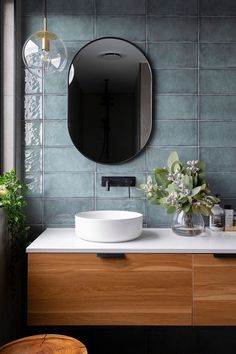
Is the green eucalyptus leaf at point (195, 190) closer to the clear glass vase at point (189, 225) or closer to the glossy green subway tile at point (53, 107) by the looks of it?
the clear glass vase at point (189, 225)

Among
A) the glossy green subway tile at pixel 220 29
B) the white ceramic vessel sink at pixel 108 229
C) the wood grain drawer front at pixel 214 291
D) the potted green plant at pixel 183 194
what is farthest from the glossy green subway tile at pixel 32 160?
the glossy green subway tile at pixel 220 29

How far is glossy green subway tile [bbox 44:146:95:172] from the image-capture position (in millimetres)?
2115

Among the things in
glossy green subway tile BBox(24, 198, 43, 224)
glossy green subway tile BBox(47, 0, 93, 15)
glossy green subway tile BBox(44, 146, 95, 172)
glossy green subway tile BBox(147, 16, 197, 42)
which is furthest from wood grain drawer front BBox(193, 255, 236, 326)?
glossy green subway tile BBox(47, 0, 93, 15)

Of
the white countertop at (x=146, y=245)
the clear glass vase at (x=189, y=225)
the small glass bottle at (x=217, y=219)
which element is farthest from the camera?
the small glass bottle at (x=217, y=219)

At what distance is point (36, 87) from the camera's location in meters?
2.11

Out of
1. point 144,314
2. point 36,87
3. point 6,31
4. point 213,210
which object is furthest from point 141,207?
point 6,31

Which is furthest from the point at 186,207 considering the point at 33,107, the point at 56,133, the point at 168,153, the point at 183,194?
the point at 33,107

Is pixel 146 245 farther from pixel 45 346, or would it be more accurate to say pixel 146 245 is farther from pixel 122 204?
pixel 45 346

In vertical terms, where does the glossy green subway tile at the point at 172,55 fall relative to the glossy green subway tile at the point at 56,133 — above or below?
above

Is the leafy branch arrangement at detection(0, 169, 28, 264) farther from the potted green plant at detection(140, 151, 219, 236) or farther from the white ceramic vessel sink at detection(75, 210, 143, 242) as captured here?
the potted green plant at detection(140, 151, 219, 236)

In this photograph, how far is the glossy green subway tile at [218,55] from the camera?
210cm

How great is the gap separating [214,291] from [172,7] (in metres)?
1.77

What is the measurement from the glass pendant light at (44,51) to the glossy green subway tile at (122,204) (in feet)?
2.87

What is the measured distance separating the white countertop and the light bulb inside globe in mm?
956
